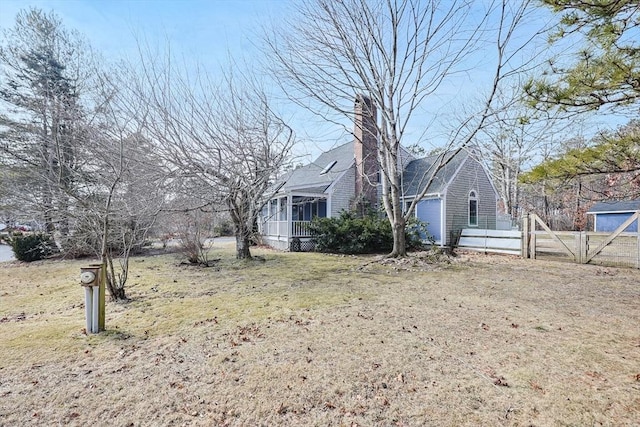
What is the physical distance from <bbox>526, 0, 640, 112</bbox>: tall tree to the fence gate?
25.2ft

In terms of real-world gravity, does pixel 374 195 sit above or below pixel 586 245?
above

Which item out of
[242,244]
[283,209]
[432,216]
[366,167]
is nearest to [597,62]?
[242,244]

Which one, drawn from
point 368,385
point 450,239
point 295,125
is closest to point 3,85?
point 295,125

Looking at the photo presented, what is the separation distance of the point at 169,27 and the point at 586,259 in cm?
1338

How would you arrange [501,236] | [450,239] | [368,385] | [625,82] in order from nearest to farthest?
[368,385], [625,82], [501,236], [450,239]

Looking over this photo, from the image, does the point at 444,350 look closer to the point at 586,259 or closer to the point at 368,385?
the point at 368,385

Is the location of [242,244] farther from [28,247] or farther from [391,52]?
[28,247]

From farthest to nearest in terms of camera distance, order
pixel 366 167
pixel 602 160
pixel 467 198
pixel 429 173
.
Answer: pixel 429 173 → pixel 366 167 → pixel 467 198 → pixel 602 160

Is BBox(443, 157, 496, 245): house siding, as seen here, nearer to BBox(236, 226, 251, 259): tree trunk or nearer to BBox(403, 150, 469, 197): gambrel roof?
BBox(403, 150, 469, 197): gambrel roof

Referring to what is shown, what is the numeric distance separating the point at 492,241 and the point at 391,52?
27.0ft

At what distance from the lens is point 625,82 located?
324 cm

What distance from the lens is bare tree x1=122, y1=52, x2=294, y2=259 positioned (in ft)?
26.9

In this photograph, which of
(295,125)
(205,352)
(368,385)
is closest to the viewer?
(368,385)

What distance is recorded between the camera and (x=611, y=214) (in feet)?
79.3
